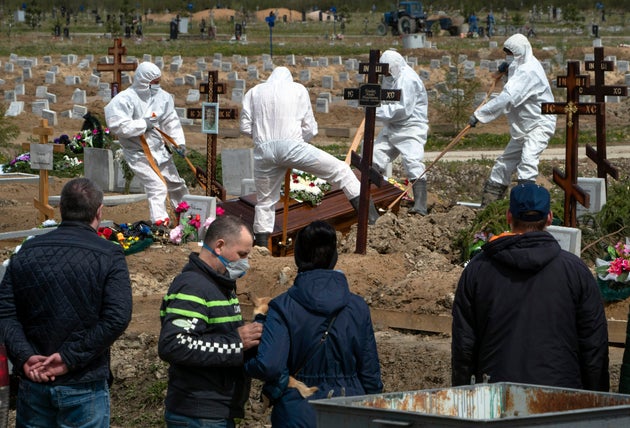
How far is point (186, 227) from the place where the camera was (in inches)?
531

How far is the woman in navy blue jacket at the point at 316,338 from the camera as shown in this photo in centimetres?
560

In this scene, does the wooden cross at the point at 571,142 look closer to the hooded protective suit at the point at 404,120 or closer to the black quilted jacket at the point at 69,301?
the hooded protective suit at the point at 404,120

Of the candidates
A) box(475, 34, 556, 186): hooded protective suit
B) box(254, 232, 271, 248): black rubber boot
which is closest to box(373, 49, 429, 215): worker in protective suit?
box(475, 34, 556, 186): hooded protective suit

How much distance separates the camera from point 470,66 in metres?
34.7

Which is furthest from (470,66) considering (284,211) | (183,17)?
(183,17)

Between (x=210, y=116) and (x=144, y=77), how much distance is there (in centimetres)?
82

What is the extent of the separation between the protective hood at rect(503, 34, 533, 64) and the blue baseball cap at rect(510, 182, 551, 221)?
9.17 m

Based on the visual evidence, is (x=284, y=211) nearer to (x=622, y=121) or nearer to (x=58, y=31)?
(x=622, y=121)

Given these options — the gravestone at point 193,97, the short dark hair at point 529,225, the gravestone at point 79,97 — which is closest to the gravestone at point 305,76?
the gravestone at point 193,97

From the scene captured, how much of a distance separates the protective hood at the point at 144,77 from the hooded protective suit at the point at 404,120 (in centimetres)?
267

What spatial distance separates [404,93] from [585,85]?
3226 mm

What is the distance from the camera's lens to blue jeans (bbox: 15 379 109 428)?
5.91 meters

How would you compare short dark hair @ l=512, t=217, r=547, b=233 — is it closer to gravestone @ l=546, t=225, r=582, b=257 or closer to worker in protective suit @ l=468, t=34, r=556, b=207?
gravestone @ l=546, t=225, r=582, b=257

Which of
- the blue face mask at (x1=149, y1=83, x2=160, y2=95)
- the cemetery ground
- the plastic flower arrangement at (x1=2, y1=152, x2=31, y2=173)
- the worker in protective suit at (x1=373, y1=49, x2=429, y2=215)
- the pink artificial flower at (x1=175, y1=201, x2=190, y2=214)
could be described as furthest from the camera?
the plastic flower arrangement at (x1=2, y1=152, x2=31, y2=173)
